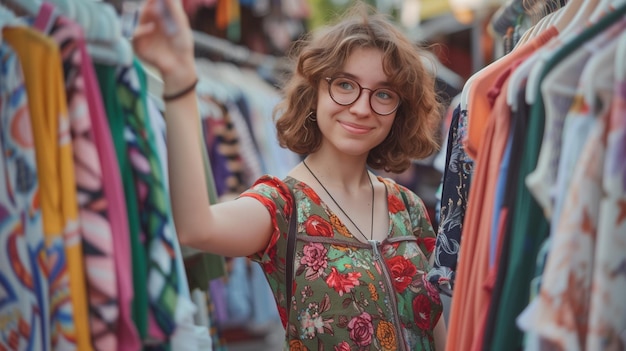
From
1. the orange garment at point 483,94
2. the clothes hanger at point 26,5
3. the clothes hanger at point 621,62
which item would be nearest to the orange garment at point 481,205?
the orange garment at point 483,94

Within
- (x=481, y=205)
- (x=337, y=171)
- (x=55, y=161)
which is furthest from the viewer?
(x=337, y=171)

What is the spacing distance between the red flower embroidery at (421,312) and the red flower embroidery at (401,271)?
6 cm

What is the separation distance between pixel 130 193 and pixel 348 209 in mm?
882

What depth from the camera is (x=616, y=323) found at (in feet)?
4.17

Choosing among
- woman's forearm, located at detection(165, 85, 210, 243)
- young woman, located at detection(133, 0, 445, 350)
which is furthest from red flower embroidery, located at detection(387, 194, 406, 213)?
woman's forearm, located at detection(165, 85, 210, 243)

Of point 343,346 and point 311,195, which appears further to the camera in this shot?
point 311,195

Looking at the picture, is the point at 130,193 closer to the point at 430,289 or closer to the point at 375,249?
the point at 375,249

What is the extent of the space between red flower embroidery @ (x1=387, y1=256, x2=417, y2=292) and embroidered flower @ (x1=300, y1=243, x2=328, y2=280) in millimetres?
208

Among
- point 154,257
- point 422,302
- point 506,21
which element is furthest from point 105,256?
point 506,21

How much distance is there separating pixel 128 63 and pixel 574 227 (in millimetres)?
887

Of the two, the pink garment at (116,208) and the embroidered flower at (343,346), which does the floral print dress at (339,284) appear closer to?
the embroidered flower at (343,346)

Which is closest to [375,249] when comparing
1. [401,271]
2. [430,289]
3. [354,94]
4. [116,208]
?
[401,271]

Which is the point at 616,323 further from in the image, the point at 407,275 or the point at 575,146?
the point at 407,275

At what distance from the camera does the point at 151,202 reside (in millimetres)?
1431
